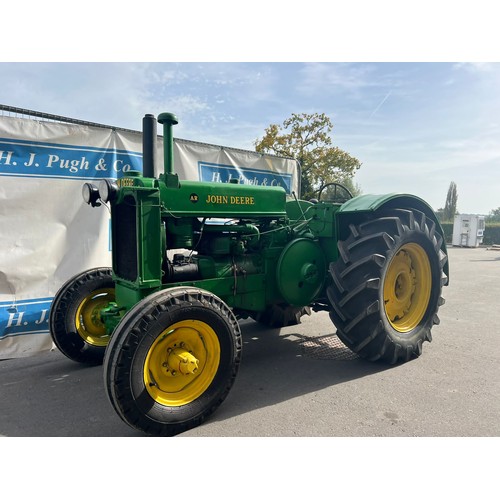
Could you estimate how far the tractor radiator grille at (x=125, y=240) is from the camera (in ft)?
10.5

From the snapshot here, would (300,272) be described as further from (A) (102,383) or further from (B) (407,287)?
(A) (102,383)

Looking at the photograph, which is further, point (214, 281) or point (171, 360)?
point (214, 281)

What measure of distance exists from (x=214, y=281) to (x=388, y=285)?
1952 millimetres

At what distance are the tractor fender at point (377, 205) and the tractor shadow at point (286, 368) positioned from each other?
142 centimetres

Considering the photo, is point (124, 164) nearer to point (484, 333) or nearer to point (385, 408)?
point (385, 408)

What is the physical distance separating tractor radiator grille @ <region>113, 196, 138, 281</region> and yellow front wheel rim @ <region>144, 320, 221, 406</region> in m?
0.72

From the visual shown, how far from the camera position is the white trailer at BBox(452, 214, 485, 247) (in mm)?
22797

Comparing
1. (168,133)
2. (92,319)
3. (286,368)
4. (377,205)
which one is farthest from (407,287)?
(92,319)

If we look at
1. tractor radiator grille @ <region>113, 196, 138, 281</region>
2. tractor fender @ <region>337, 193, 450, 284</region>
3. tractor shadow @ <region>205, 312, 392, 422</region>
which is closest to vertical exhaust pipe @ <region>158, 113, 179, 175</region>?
tractor radiator grille @ <region>113, 196, 138, 281</region>

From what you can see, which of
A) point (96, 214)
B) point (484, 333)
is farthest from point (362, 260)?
point (96, 214)

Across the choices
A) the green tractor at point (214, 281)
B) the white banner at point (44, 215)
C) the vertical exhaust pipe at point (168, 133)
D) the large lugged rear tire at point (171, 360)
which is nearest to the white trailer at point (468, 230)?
the green tractor at point (214, 281)

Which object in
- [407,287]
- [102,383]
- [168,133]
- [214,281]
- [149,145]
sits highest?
[168,133]

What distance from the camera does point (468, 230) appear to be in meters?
23.0

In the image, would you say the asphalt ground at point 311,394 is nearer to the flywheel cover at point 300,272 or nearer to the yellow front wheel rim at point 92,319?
the yellow front wheel rim at point 92,319
